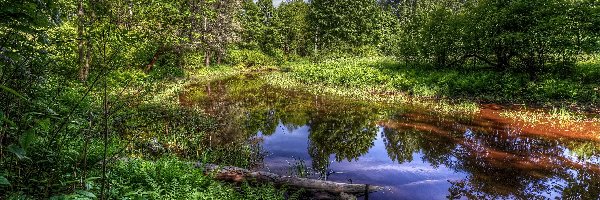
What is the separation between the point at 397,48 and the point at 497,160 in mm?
19320

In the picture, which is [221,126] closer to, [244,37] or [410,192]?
[410,192]

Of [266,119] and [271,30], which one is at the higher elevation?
[271,30]

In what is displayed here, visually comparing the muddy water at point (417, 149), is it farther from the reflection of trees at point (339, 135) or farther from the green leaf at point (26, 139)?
the green leaf at point (26, 139)

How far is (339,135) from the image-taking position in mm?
13211

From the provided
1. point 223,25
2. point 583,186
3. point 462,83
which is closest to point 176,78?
point 223,25

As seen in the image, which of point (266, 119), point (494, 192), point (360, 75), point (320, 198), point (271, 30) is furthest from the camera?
point (271, 30)

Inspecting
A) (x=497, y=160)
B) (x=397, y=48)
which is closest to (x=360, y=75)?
(x=397, y=48)

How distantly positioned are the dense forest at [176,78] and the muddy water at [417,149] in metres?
0.78

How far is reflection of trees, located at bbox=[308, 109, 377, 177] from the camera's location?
36.4ft

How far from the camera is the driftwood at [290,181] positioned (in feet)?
25.2

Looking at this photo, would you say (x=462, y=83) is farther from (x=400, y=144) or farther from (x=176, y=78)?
(x=176, y=78)

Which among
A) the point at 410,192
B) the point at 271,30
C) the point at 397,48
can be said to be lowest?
the point at 410,192

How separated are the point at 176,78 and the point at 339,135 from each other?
1380cm

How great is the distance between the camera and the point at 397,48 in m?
29.1
